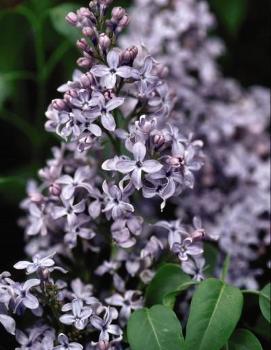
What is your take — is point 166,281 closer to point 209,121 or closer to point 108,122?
point 108,122

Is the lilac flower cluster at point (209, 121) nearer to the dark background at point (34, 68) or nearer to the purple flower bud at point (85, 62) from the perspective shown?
the dark background at point (34, 68)

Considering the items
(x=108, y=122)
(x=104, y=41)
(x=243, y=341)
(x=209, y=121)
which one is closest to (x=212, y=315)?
(x=243, y=341)

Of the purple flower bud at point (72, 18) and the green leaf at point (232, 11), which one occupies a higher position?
the purple flower bud at point (72, 18)

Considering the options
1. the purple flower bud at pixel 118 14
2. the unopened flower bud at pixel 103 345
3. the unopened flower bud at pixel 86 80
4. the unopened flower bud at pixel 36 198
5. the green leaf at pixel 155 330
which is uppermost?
the purple flower bud at pixel 118 14

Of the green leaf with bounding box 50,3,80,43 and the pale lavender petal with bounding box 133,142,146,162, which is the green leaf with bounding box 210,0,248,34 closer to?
the green leaf with bounding box 50,3,80,43

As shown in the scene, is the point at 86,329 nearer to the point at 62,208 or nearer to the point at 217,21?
the point at 62,208

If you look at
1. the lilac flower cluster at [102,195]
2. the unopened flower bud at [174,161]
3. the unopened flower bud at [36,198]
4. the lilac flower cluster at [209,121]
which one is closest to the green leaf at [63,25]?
the lilac flower cluster at [209,121]
